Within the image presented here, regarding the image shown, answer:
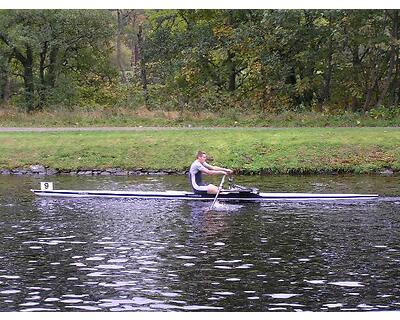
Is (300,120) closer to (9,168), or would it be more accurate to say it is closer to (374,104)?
(374,104)

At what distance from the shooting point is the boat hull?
22.7m

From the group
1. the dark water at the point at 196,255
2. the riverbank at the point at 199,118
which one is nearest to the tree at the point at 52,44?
the riverbank at the point at 199,118

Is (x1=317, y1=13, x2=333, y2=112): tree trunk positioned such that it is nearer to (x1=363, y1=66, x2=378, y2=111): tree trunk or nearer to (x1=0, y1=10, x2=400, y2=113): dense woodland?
(x1=0, y1=10, x2=400, y2=113): dense woodland

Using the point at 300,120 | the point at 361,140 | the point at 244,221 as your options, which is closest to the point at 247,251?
the point at 244,221

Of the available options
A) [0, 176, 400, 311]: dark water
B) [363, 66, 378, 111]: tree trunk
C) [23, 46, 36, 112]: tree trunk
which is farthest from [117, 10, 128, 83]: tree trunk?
[0, 176, 400, 311]: dark water

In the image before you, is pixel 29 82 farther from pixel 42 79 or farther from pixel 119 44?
pixel 119 44

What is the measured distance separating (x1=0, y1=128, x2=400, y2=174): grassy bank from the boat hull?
7327mm

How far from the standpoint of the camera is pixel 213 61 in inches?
1896

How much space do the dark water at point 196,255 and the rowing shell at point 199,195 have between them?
0.50 meters

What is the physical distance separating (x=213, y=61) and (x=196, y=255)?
110ft

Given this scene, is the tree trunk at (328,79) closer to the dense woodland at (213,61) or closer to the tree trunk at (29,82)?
the dense woodland at (213,61)

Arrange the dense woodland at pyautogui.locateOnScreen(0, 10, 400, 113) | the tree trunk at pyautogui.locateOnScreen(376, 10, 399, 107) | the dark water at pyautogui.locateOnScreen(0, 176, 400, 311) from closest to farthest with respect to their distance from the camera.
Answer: the dark water at pyautogui.locateOnScreen(0, 176, 400, 311), the tree trunk at pyautogui.locateOnScreen(376, 10, 399, 107), the dense woodland at pyautogui.locateOnScreen(0, 10, 400, 113)
